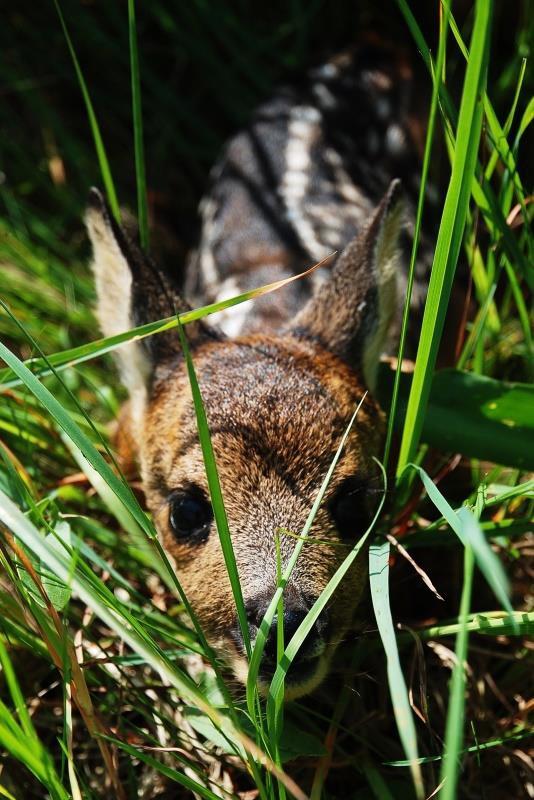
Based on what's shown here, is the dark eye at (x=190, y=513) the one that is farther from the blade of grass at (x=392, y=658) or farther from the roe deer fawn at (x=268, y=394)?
the blade of grass at (x=392, y=658)

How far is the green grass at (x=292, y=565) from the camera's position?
186cm

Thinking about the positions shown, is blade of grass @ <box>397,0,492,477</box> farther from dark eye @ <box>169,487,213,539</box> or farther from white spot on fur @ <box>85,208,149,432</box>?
white spot on fur @ <box>85,208,149,432</box>

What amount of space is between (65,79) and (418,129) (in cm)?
203

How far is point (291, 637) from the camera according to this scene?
192cm

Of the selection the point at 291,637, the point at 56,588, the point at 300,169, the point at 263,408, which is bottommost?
the point at 291,637

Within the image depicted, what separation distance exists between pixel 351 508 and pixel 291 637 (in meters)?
0.50

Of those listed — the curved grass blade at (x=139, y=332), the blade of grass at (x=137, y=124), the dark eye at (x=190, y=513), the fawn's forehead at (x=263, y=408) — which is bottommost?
the dark eye at (x=190, y=513)

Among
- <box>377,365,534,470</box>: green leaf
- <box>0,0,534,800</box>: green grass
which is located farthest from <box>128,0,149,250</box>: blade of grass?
<box>377,365,534,470</box>: green leaf

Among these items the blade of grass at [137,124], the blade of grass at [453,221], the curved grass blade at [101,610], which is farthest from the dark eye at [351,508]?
the blade of grass at [137,124]

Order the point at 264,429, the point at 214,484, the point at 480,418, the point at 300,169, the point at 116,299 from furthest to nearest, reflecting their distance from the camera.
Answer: the point at 300,169 < the point at 116,299 < the point at 480,418 < the point at 264,429 < the point at 214,484

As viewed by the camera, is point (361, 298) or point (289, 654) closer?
point (289, 654)

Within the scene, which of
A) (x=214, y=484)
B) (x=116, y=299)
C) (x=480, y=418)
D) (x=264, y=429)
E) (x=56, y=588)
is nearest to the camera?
(x=214, y=484)

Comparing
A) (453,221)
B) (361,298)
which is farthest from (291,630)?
(361,298)

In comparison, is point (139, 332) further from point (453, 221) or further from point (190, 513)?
point (453, 221)
